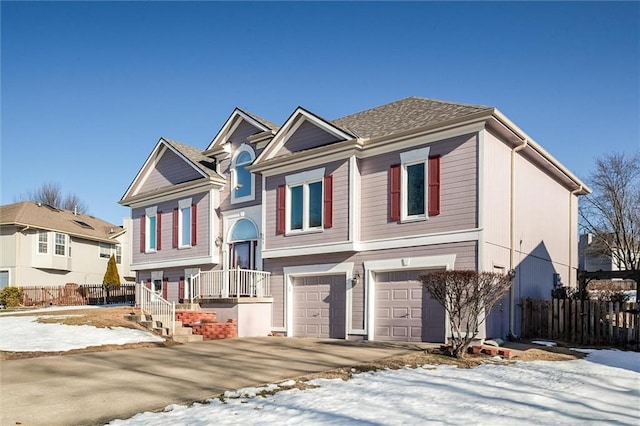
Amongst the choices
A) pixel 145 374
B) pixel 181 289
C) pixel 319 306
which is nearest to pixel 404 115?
pixel 319 306

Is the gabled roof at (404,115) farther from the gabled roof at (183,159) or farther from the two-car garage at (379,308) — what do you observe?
the gabled roof at (183,159)

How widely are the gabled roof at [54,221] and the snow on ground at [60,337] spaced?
59.4ft

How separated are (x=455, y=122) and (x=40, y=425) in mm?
11367

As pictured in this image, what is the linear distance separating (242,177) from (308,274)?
17.0ft

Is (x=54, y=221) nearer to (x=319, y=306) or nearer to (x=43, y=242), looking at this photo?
(x=43, y=242)

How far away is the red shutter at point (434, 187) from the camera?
14.5 metres

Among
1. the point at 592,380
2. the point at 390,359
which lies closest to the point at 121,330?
the point at 390,359

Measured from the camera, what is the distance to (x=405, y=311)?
590 inches

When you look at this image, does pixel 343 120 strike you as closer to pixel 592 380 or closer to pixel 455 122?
pixel 455 122

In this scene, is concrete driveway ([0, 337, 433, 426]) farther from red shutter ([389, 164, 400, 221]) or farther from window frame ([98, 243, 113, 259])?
window frame ([98, 243, 113, 259])

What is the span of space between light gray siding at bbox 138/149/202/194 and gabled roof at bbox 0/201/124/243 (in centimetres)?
1287

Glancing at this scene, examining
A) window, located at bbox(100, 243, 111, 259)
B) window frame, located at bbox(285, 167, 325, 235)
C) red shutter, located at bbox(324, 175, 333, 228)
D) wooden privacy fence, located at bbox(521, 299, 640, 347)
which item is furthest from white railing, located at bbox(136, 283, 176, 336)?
window, located at bbox(100, 243, 111, 259)

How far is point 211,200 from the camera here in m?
21.0

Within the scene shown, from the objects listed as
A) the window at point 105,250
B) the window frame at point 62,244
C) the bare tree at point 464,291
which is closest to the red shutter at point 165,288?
the bare tree at point 464,291
